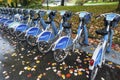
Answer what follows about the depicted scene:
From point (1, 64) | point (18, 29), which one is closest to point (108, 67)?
point (1, 64)

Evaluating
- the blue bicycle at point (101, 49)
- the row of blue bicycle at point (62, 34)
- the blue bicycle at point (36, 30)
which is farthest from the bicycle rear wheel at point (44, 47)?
the blue bicycle at point (101, 49)

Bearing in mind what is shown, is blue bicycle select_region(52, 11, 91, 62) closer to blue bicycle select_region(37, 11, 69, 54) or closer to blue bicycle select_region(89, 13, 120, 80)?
blue bicycle select_region(37, 11, 69, 54)

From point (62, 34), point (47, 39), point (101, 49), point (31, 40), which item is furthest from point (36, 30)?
point (101, 49)

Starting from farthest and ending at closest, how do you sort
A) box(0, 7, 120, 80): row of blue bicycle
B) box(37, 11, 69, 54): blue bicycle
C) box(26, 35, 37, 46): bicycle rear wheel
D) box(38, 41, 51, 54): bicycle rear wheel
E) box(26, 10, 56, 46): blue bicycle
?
box(26, 35, 37, 46): bicycle rear wheel → box(26, 10, 56, 46): blue bicycle → box(38, 41, 51, 54): bicycle rear wheel → box(37, 11, 69, 54): blue bicycle → box(0, 7, 120, 80): row of blue bicycle

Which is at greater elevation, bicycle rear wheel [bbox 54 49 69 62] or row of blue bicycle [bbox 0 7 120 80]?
row of blue bicycle [bbox 0 7 120 80]

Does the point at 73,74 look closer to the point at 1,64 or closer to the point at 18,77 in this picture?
the point at 18,77

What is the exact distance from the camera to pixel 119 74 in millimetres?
4387

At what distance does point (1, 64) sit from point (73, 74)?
2225 millimetres

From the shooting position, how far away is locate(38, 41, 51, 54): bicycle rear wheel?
A: 18.7 feet

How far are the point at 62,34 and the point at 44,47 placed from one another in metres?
0.82

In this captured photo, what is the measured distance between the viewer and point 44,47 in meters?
5.99

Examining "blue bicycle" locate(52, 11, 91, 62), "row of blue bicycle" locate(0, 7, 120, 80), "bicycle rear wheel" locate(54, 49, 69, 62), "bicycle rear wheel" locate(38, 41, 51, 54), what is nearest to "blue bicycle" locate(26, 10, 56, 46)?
"row of blue bicycle" locate(0, 7, 120, 80)

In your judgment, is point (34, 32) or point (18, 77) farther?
point (34, 32)

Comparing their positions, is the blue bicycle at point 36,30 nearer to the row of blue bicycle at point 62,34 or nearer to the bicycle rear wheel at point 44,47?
the row of blue bicycle at point 62,34
